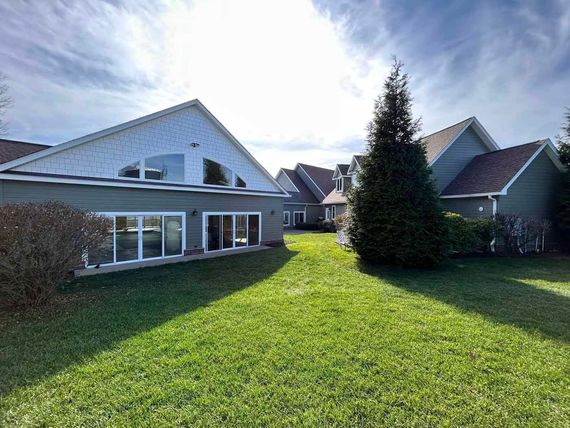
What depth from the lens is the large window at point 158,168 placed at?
36.2ft

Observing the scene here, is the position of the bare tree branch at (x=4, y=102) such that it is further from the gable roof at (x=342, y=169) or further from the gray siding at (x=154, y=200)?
the gable roof at (x=342, y=169)

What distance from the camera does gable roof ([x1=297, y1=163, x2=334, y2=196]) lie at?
3267cm

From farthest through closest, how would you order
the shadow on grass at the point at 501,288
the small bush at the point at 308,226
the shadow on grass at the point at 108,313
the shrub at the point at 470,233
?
the small bush at the point at 308,226
the shrub at the point at 470,233
the shadow on grass at the point at 501,288
the shadow on grass at the point at 108,313

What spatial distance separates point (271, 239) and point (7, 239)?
A: 1212 cm

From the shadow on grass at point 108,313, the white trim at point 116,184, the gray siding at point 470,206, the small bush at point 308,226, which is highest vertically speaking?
the white trim at point 116,184

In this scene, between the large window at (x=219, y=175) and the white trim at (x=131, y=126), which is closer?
the white trim at (x=131, y=126)

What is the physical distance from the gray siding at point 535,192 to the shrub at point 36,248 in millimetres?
17396

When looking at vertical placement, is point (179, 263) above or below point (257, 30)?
below

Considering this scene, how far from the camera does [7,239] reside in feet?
18.2

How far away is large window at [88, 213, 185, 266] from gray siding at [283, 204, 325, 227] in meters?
18.4

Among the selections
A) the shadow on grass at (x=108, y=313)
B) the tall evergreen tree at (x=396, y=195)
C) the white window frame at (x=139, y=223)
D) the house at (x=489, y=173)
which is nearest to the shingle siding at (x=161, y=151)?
the white window frame at (x=139, y=223)

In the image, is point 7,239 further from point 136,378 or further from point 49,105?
point 49,105

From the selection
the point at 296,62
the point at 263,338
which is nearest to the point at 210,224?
the point at 296,62

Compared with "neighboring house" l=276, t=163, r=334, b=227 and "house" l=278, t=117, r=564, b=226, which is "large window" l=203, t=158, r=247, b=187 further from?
"neighboring house" l=276, t=163, r=334, b=227
